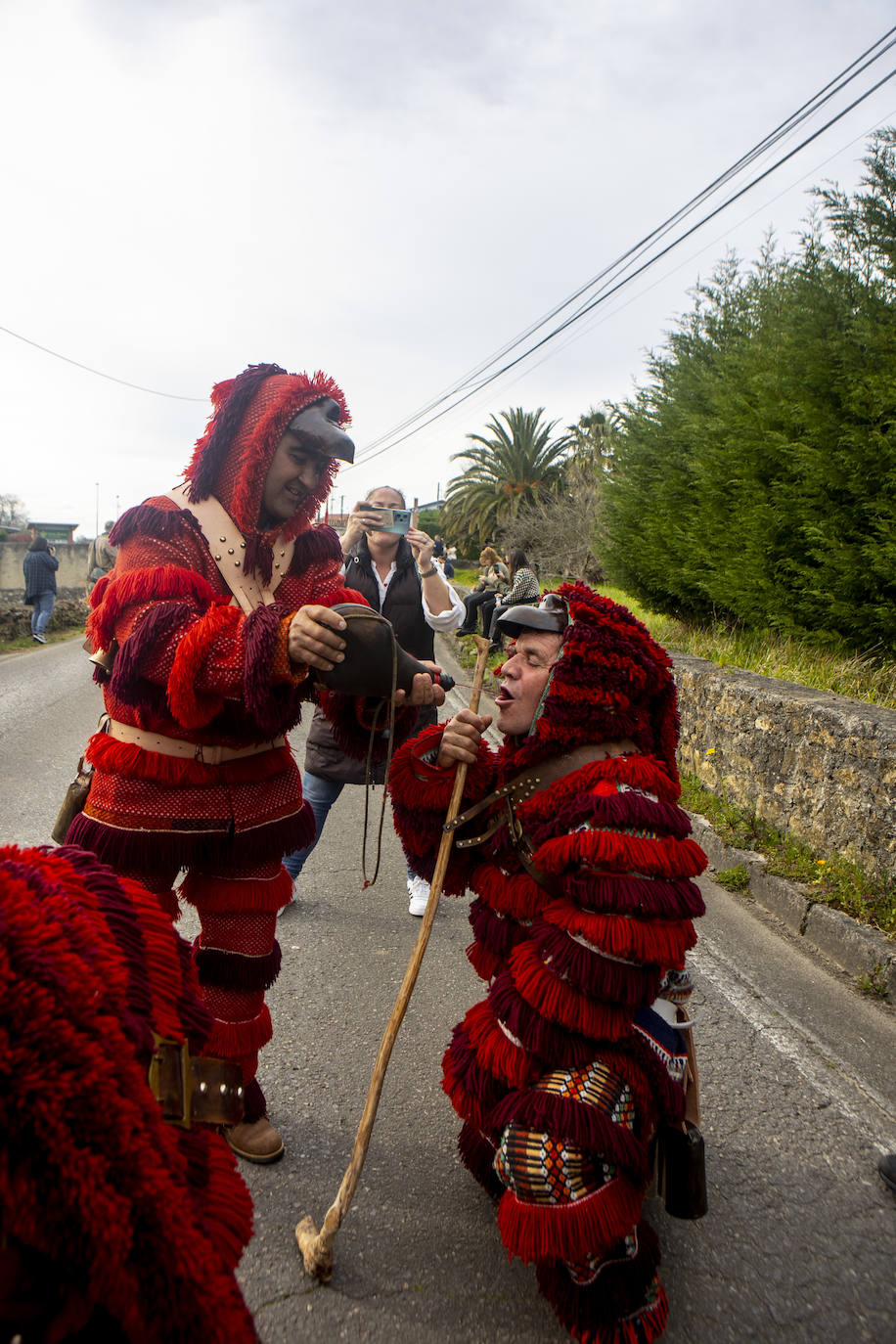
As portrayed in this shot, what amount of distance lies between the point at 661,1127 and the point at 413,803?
3.33 ft

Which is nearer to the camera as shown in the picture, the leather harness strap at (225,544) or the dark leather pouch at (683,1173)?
the dark leather pouch at (683,1173)

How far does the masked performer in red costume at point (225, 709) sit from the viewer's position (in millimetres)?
2158

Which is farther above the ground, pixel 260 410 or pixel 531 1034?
pixel 260 410

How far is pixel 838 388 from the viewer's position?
286 inches

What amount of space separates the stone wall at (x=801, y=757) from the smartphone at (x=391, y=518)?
8.24 ft

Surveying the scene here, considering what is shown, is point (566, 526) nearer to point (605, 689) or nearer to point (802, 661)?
point (802, 661)

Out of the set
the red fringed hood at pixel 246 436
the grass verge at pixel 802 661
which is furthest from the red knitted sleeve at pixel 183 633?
the grass verge at pixel 802 661

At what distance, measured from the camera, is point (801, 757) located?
5.13m

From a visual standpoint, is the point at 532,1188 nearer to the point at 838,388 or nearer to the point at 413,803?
the point at 413,803

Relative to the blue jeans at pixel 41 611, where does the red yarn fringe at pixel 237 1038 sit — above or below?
above

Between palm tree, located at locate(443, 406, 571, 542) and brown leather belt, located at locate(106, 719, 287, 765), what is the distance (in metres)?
35.8

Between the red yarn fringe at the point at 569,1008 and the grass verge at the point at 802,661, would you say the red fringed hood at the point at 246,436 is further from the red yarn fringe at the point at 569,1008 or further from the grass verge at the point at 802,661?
the grass verge at the point at 802,661

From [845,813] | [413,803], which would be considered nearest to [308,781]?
[413,803]

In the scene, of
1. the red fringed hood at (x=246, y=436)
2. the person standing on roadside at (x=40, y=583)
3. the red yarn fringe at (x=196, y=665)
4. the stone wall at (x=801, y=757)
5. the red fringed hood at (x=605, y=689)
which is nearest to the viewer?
the red yarn fringe at (x=196, y=665)
